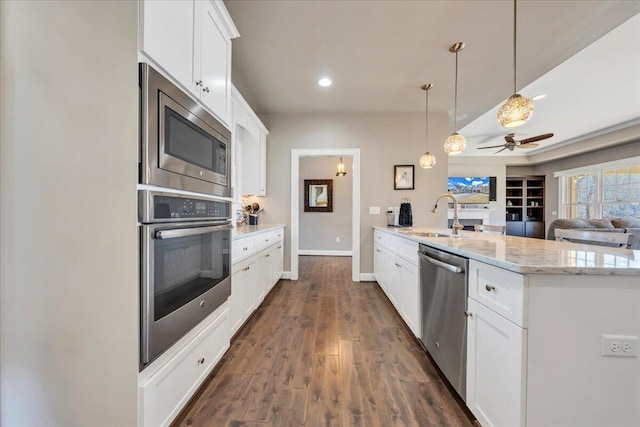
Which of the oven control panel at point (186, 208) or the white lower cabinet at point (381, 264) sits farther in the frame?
the white lower cabinet at point (381, 264)

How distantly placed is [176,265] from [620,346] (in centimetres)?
178

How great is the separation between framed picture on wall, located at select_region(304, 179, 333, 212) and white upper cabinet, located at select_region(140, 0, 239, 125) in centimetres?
482

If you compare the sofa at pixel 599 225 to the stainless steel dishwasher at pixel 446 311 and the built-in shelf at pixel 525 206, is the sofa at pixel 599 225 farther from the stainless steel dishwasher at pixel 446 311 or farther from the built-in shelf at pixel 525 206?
the stainless steel dishwasher at pixel 446 311

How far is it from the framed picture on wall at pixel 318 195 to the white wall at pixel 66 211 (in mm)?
5685

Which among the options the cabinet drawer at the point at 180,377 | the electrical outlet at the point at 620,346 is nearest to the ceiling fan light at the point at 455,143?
the electrical outlet at the point at 620,346

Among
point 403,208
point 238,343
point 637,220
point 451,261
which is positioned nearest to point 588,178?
point 637,220

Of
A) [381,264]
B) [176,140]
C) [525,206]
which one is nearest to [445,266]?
[176,140]

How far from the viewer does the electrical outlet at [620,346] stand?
2.99ft

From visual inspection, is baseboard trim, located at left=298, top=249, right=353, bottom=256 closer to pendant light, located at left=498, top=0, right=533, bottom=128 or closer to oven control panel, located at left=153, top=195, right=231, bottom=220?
pendant light, located at left=498, top=0, right=533, bottom=128

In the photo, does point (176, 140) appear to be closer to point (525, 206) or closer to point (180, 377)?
point (180, 377)

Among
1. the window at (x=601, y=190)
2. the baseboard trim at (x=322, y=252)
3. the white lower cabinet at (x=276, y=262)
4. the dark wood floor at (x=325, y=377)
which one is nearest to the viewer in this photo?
the dark wood floor at (x=325, y=377)

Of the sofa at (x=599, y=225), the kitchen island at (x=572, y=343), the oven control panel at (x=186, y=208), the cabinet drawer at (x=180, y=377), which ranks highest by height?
the oven control panel at (x=186, y=208)

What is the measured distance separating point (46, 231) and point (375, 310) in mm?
2676

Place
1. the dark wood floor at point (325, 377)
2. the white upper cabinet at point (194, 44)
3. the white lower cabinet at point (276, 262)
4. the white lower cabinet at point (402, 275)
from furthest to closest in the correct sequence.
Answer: the white lower cabinet at point (276, 262)
the white lower cabinet at point (402, 275)
the dark wood floor at point (325, 377)
the white upper cabinet at point (194, 44)
